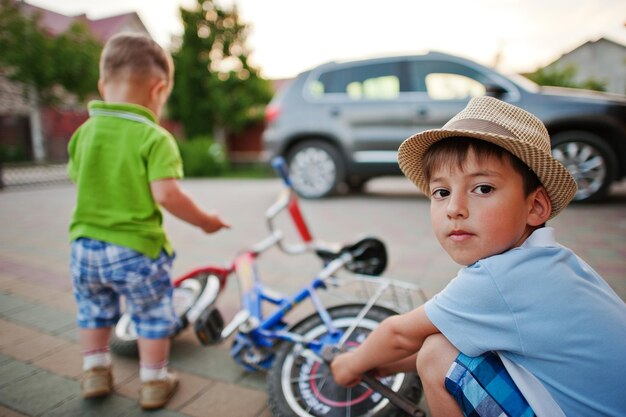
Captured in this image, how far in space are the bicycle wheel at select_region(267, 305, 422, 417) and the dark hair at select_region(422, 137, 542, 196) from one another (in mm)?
747

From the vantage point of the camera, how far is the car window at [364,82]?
5680mm

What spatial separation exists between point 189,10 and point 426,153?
22.1 metres

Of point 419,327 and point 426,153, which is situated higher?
point 426,153

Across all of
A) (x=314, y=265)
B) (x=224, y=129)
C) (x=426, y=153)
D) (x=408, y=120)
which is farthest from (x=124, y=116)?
(x=224, y=129)

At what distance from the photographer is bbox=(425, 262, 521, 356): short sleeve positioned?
36.8 inches

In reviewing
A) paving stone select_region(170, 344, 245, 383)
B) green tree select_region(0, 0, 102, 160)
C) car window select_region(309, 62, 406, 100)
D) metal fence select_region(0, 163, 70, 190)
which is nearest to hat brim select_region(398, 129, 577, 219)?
paving stone select_region(170, 344, 245, 383)

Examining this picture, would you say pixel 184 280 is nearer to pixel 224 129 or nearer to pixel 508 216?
pixel 508 216

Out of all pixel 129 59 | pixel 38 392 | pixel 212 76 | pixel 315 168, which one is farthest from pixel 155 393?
pixel 212 76

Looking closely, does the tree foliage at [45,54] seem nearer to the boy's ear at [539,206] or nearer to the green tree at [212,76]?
the green tree at [212,76]

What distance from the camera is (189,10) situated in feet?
65.3

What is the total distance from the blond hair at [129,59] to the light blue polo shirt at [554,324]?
1.53 m

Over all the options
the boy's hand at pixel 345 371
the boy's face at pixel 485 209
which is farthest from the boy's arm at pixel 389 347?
the boy's face at pixel 485 209

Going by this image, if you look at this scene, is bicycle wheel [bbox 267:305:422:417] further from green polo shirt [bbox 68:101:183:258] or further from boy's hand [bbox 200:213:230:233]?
green polo shirt [bbox 68:101:183:258]

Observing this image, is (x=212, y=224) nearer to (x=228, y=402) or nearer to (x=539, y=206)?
(x=228, y=402)
